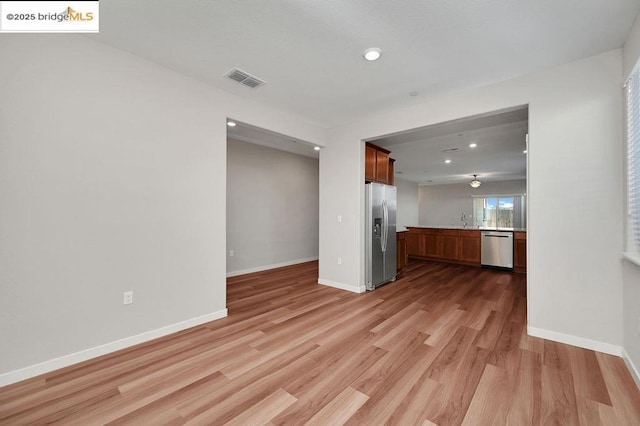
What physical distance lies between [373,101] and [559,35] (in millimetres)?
1867

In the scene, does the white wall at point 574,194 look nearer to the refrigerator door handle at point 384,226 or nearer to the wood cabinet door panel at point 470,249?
the refrigerator door handle at point 384,226

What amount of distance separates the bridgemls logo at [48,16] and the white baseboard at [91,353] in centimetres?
254

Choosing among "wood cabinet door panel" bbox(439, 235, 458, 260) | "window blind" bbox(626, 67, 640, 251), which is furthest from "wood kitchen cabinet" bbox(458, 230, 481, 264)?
"window blind" bbox(626, 67, 640, 251)

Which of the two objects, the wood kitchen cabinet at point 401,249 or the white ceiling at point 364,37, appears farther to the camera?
the wood kitchen cabinet at point 401,249

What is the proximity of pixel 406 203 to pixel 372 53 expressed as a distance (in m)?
8.56

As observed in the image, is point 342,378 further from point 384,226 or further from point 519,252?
point 519,252

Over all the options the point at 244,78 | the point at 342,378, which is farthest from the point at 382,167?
the point at 342,378

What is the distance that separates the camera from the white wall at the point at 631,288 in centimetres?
196

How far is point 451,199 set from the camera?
10688 millimetres

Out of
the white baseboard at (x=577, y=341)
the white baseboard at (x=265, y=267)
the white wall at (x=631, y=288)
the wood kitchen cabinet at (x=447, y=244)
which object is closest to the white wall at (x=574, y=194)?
the white baseboard at (x=577, y=341)

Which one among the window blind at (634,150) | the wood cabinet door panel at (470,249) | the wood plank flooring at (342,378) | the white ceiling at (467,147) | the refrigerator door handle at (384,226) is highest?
the white ceiling at (467,147)

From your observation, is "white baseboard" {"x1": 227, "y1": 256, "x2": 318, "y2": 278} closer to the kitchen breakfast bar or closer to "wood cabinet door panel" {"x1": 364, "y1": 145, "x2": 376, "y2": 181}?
the kitchen breakfast bar

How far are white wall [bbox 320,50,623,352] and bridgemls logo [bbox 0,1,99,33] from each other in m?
3.87

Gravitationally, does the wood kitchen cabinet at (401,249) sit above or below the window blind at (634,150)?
below
